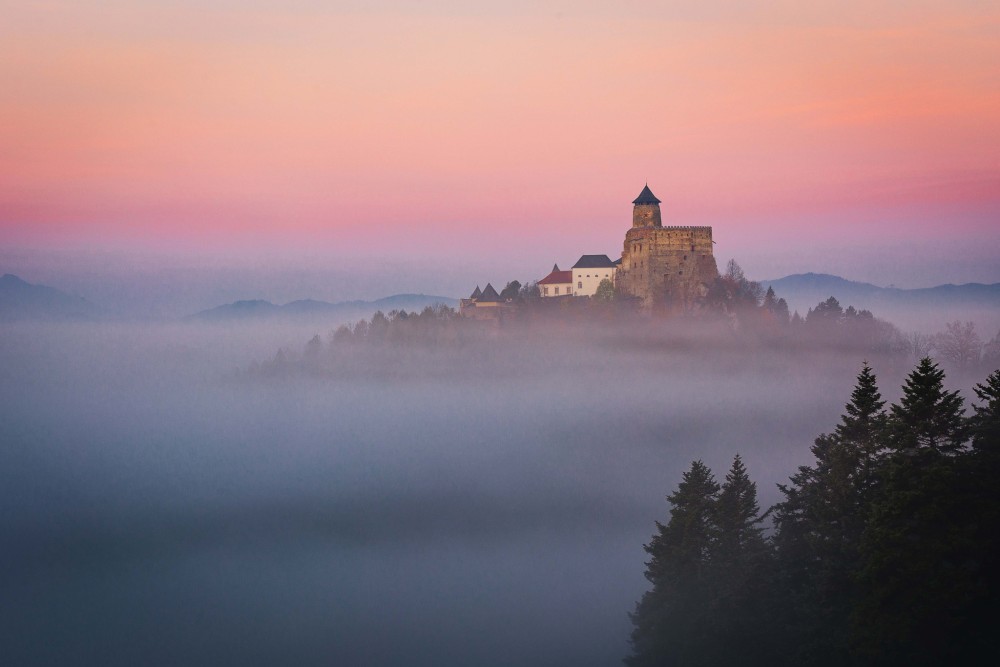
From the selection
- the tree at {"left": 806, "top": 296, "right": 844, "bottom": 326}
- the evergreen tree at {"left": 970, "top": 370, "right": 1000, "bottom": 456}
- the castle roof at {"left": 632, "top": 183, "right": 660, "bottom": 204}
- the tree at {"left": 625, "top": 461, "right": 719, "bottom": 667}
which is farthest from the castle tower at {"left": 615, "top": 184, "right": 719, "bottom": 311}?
the evergreen tree at {"left": 970, "top": 370, "right": 1000, "bottom": 456}

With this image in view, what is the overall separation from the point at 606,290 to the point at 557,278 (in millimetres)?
9307

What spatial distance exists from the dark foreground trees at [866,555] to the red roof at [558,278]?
78360 millimetres

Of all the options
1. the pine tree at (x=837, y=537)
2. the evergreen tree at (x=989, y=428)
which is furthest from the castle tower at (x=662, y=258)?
the evergreen tree at (x=989, y=428)

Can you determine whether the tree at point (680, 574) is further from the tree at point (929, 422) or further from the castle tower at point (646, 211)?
the castle tower at point (646, 211)

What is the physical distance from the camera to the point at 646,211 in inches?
4724

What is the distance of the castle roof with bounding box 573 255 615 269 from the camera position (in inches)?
5025

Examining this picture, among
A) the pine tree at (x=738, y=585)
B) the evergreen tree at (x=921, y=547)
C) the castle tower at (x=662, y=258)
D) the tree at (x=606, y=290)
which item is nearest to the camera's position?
the evergreen tree at (x=921, y=547)

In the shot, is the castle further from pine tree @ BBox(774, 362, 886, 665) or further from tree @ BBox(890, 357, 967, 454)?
tree @ BBox(890, 357, 967, 454)

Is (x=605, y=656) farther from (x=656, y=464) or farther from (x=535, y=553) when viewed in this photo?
(x=656, y=464)

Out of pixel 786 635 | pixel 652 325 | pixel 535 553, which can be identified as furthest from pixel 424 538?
pixel 786 635

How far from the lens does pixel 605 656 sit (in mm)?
77500

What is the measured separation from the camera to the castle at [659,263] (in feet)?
392

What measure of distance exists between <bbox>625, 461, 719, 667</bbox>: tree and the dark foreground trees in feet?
0.34

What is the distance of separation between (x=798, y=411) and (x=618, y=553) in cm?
6365
